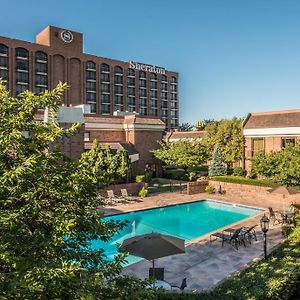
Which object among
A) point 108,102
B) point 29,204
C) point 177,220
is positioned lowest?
point 177,220

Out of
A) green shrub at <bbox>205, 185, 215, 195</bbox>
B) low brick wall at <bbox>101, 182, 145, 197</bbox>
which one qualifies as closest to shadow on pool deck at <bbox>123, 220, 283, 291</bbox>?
low brick wall at <bbox>101, 182, 145, 197</bbox>

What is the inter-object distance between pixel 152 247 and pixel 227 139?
31.0 m

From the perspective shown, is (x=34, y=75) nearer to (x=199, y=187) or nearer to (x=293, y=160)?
(x=199, y=187)

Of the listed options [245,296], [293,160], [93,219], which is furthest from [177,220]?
[93,219]

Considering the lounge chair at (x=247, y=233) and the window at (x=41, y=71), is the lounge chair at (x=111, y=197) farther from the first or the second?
the window at (x=41, y=71)

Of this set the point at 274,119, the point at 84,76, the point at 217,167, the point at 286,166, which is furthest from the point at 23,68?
the point at 286,166

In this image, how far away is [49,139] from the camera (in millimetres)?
5371

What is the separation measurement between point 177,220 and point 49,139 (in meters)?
18.9

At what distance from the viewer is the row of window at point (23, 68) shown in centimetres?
6438

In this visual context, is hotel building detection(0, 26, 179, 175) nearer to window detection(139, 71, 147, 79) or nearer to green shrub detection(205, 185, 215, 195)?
window detection(139, 71, 147, 79)

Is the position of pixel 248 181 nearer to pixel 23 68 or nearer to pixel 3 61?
pixel 23 68

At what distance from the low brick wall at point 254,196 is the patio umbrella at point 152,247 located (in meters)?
17.4

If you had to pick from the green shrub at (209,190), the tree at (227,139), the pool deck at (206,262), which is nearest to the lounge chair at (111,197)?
the green shrub at (209,190)

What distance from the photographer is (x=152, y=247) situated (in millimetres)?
9508
